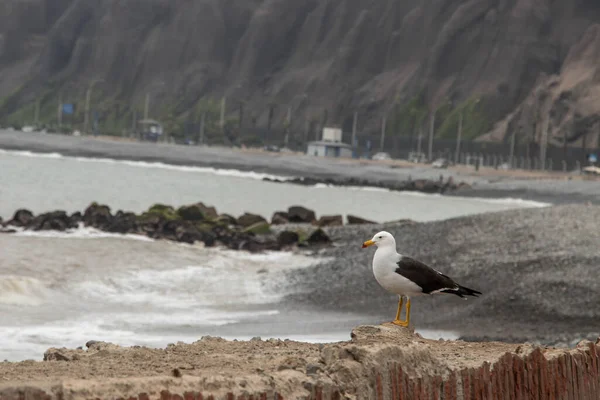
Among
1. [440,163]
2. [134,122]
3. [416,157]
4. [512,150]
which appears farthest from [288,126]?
[512,150]

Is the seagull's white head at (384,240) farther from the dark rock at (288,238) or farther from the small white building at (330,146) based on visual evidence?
the small white building at (330,146)

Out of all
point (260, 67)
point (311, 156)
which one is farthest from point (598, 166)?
point (260, 67)

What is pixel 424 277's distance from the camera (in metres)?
9.38

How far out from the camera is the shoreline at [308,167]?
281 ft

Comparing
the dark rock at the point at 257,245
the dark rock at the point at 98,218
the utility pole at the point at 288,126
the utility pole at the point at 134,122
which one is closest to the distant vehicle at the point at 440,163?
the utility pole at the point at 288,126

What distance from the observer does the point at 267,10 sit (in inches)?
7170

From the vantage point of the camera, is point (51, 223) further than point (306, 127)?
No

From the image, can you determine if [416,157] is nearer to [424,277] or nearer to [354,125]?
[354,125]

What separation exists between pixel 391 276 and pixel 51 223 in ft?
90.5

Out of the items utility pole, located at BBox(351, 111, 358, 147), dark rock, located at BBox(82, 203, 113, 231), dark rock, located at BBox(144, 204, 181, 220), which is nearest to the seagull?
dark rock, located at BBox(82, 203, 113, 231)

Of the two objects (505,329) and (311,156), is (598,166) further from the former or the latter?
(505,329)

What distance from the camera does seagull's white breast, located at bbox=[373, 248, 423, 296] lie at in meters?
9.31

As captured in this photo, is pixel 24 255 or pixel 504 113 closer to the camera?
pixel 24 255

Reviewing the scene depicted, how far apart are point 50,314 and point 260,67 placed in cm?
15641
